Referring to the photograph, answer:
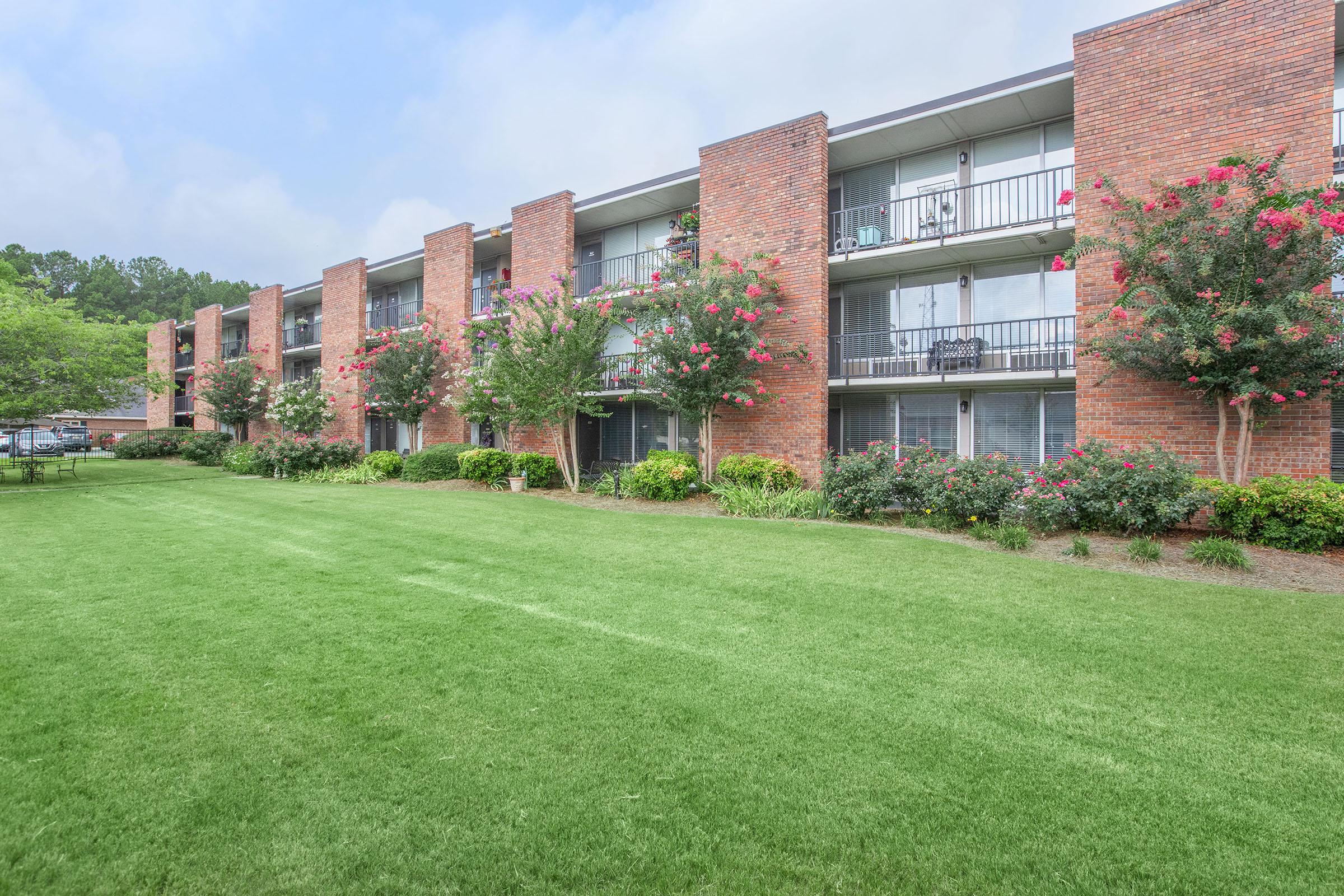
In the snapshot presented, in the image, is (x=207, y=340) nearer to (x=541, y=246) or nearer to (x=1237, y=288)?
(x=541, y=246)

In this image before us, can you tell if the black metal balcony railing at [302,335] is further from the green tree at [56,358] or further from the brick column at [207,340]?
the green tree at [56,358]

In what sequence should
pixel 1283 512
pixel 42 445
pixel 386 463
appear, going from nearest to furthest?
pixel 1283 512 → pixel 386 463 → pixel 42 445

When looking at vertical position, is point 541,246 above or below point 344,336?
above

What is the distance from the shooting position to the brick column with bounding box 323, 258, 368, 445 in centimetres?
2256

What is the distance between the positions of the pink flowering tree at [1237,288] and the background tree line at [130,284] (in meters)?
62.5

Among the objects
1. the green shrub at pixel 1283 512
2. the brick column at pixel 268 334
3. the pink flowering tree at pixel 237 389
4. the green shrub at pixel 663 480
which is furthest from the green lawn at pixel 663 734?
the brick column at pixel 268 334

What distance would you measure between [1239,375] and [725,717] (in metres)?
9.41

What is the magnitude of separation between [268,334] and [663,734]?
2975 cm

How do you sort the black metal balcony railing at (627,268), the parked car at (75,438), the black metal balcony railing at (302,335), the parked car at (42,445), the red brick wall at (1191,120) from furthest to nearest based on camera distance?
the parked car at (75,438), the parked car at (42,445), the black metal balcony railing at (302,335), the black metal balcony railing at (627,268), the red brick wall at (1191,120)

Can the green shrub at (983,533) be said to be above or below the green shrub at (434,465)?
below

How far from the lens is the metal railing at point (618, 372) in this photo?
49.6 feet

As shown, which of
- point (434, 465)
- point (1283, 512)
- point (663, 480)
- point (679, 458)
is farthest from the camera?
point (434, 465)

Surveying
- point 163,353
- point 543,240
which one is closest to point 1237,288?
point 543,240

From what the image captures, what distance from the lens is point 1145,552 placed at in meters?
7.20
